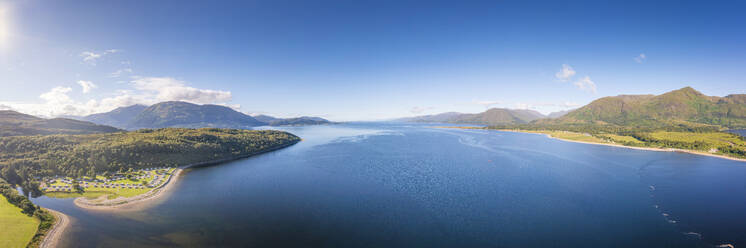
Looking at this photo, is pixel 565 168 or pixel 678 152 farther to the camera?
pixel 678 152

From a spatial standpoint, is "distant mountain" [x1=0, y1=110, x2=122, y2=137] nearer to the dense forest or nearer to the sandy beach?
the dense forest

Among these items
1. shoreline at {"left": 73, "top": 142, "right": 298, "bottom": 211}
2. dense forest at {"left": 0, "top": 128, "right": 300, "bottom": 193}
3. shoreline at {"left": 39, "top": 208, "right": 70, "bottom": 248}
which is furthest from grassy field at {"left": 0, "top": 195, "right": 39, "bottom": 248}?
dense forest at {"left": 0, "top": 128, "right": 300, "bottom": 193}

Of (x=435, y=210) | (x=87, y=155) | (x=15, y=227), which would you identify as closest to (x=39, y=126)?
(x=87, y=155)

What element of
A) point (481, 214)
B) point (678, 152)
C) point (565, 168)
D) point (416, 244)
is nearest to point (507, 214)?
point (481, 214)

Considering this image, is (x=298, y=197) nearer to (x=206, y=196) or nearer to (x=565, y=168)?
(x=206, y=196)

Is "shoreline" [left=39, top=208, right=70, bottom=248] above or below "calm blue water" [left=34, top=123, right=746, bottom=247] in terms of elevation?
below

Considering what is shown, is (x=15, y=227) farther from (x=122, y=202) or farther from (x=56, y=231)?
(x=122, y=202)
